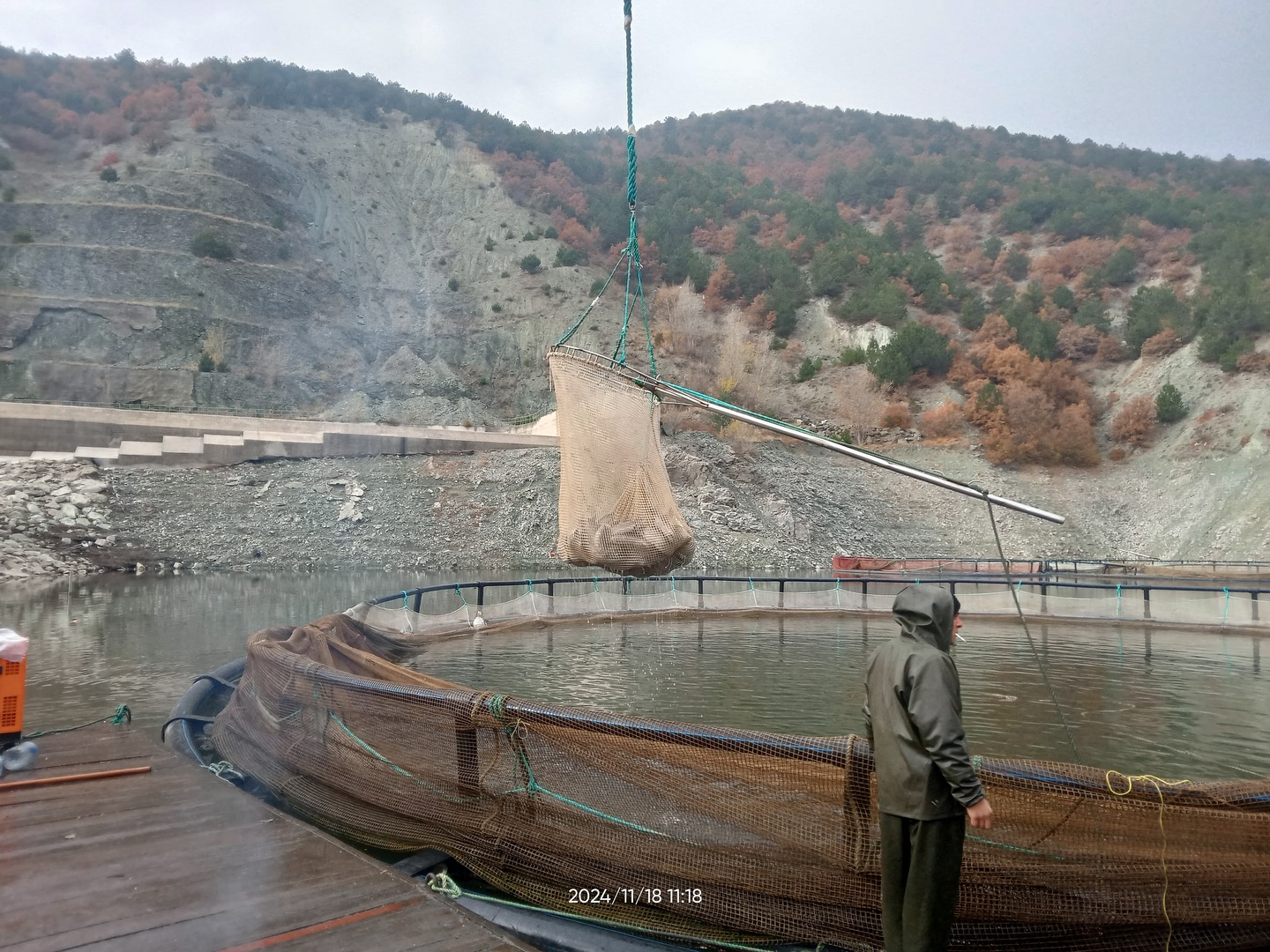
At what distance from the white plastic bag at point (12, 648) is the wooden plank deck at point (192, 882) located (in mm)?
1109

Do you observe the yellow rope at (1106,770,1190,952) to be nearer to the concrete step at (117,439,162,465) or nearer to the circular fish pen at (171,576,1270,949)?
the circular fish pen at (171,576,1270,949)

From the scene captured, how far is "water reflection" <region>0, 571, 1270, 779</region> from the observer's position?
768cm

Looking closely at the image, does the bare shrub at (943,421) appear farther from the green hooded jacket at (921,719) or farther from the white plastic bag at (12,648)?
the white plastic bag at (12,648)

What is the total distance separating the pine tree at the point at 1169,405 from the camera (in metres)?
47.6

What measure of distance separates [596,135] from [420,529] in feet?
354

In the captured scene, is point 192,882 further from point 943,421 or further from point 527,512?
point 943,421

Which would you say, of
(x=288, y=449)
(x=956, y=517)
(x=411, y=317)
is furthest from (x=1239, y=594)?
(x=411, y=317)

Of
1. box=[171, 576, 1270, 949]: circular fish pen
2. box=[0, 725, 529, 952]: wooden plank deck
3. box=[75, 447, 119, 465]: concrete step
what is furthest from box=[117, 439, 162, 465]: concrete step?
box=[0, 725, 529, 952]: wooden plank deck

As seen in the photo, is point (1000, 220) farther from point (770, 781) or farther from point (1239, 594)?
point (770, 781)

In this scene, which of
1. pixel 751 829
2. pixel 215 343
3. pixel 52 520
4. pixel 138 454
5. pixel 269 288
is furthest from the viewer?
pixel 269 288

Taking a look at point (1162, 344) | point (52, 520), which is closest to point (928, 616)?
point (52, 520)

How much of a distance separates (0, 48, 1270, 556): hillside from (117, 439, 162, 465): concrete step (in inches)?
751

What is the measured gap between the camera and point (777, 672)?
10883 mm

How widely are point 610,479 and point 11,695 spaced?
4775mm
